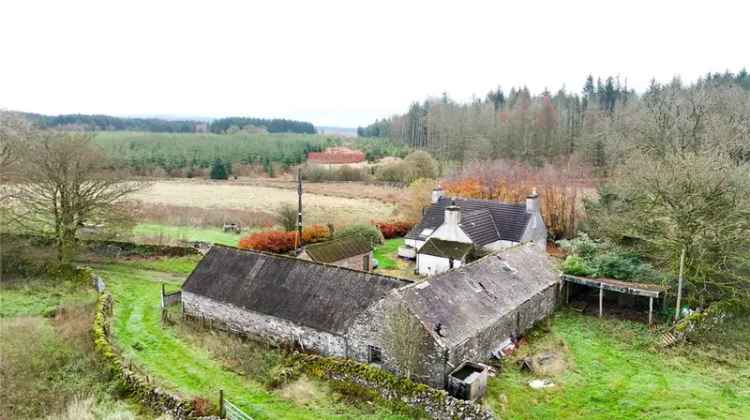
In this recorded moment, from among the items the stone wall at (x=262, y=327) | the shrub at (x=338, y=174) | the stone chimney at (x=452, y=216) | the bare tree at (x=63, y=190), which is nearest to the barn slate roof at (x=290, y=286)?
the stone wall at (x=262, y=327)

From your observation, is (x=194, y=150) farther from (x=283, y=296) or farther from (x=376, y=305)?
(x=376, y=305)

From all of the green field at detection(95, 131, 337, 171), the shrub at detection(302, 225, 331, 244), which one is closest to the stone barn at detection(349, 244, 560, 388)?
the shrub at detection(302, 225, 331, 244)

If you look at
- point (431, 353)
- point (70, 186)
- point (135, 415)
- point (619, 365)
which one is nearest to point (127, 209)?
point (70, 186)

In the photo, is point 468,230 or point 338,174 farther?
point 338,174

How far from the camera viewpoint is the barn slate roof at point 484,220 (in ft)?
108

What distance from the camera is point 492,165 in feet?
157

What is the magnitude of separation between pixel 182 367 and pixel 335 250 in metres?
12.9

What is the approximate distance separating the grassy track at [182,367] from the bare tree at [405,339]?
2039 millimetres

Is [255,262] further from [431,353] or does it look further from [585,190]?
[585,190]

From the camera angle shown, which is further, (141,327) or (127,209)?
(127,209)

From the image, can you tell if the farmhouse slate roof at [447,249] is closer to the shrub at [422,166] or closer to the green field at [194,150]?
the shrub at [422,166]

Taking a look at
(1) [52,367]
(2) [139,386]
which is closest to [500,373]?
(2) [139,386]

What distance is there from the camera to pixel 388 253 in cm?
3772

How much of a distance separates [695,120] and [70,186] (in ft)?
148
